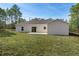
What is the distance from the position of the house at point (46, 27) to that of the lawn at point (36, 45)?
0.43ft

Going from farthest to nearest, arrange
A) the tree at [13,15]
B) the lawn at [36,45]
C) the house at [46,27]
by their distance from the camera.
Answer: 1. the house at [46,27]
2. the tree at [13,15]
3. the lawn at [36,45]

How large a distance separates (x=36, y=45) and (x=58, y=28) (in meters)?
0.75

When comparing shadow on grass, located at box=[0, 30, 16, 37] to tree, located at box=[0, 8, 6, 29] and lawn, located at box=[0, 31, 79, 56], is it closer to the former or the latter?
lawn, located at box=[0, 31, 79, 56]

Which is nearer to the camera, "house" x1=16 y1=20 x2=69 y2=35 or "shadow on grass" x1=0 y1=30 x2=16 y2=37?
"shadow on grass" x1=0 y1=30 x2=16 y2=37

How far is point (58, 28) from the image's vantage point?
675 cm

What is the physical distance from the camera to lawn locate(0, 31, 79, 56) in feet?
20.7

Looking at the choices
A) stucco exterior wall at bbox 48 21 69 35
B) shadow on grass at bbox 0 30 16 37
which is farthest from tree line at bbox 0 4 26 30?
stucco exterior wall at bbox 48 21 69 35

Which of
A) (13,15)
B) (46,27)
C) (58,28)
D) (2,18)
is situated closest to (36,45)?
(46,27)

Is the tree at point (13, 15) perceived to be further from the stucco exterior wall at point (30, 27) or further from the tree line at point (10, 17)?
the stucco exterior wall at point (30, 27)

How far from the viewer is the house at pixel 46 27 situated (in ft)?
21.8

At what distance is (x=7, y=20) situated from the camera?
6555 millimetres

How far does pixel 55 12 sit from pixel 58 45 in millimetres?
788

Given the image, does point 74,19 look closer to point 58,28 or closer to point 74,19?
point 74,19

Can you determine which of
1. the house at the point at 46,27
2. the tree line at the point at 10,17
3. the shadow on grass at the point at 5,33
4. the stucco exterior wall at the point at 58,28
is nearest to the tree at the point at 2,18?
the tree line at the point at 10,17
